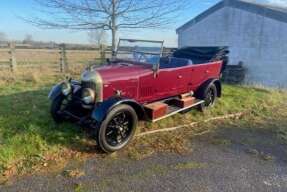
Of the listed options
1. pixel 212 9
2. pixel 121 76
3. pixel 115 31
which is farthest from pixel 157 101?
pixel 212 9

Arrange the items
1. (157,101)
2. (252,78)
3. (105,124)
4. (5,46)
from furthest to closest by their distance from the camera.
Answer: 1. (252,78)
2. (5,46)
3. (157,101)
4. (105,124)

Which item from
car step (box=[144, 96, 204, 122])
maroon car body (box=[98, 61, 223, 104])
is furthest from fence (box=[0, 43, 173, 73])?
car step (box=[144, 96, 204, 122])

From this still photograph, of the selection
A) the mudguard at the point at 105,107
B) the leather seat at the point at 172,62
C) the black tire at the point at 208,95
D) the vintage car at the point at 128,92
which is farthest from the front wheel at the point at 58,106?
the black tire at the point at 208,95

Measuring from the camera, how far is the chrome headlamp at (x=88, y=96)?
4.48 meters

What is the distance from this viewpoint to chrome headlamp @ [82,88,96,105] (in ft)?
14.7

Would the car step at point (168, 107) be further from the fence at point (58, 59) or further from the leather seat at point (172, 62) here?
the fence at point (58, 59)

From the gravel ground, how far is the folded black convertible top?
3.12 meters

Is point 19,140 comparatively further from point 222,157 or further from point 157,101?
point 222,157

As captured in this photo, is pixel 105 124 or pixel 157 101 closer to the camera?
pixel 105 124

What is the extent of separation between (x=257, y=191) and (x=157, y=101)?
2.68m

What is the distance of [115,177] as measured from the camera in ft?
12.1

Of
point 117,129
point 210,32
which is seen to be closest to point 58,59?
point 210,32

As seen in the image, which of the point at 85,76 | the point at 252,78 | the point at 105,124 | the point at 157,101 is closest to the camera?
the point at 105,124

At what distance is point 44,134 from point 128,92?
1.54 m
